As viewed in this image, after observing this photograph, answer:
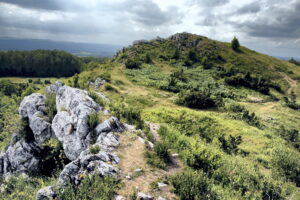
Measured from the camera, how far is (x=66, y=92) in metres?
17.6

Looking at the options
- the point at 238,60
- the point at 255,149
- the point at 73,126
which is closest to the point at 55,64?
the point at 238,60

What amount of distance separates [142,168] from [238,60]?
51.0 m

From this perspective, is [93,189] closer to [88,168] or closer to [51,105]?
[88,168]

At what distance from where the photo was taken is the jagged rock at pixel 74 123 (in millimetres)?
11637

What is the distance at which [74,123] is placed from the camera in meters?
13.1

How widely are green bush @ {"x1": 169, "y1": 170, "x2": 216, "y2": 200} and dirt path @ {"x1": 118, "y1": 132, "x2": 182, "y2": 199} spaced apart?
1.20 ft

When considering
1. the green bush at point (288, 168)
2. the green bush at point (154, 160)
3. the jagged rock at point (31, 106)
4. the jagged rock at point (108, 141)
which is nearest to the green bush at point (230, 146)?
the green bush at point (288, 168)

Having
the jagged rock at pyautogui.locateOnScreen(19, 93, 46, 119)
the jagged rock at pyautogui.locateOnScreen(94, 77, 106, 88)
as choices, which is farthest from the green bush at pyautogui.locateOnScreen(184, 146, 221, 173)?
the jagged rock at pyautogui.locateOnScreen(94, 77, 106, 88)

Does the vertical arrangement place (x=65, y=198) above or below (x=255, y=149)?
above

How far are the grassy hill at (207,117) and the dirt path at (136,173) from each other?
0.15ft

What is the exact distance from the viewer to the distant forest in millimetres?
94062

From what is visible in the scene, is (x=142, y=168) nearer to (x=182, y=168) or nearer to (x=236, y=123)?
(x=182, y=168)

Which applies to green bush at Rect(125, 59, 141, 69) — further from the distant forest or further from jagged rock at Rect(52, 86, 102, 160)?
the distant forest

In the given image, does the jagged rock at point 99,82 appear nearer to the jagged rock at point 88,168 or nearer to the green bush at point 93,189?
the jagged rock at point 88,168
